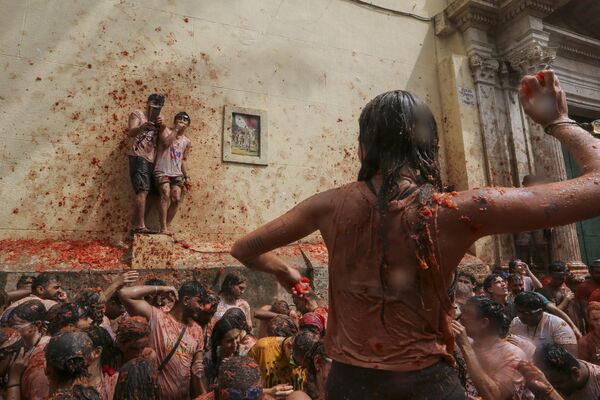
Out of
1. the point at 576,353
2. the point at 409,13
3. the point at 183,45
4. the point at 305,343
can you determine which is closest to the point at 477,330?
the point at 305,343

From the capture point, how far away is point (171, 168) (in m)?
6.78

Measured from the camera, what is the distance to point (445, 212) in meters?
1.44

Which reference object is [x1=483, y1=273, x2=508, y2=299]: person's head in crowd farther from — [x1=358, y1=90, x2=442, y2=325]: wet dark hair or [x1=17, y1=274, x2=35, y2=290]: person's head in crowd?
[x1=17, y1=274, x2=35, y2=290]: person's head in crowd

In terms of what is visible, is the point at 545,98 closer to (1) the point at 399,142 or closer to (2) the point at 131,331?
(1) the point at 399,142

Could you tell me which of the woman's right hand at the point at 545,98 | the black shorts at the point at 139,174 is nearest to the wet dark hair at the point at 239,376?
the woman's right hand at the point at 545,98

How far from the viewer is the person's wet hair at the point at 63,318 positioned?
3428 mm

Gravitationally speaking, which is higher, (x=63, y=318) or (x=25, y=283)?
(x=25, y=283)

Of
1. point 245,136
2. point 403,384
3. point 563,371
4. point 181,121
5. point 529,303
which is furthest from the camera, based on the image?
point 245,136

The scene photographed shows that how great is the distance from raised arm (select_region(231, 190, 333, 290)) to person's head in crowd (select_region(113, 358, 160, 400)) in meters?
1.37

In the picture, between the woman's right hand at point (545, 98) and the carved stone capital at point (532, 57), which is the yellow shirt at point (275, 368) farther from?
the carved stone capital at point (532, 57)

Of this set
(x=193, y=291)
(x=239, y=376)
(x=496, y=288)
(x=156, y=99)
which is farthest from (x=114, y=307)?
(x=496, y=288)

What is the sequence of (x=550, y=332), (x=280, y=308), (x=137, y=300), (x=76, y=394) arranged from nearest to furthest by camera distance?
(x=76, y=394) → (x=137, y=300) → (x=550, y=332) → (x=280, y=308)

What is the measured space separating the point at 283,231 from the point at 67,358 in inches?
68.8

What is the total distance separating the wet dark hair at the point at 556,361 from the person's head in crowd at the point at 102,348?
3.12m
